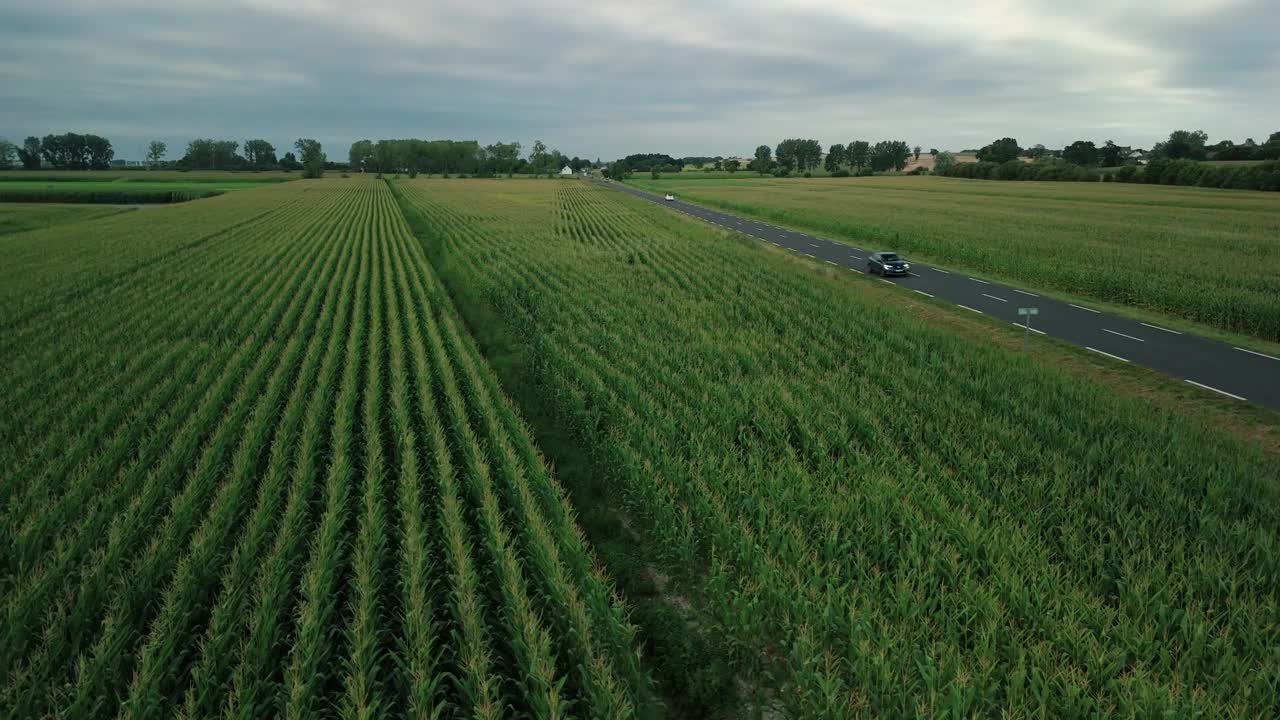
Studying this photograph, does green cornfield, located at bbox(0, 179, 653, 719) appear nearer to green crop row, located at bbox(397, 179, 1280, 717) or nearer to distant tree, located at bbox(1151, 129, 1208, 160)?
green crop row, located at bbox(397, 179, 1280, 717)

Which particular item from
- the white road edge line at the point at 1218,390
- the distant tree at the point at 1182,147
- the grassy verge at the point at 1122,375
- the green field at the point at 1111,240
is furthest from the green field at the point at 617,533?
the distant tree at the point at 1182,147

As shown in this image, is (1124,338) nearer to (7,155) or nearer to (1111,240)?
(1111,240)

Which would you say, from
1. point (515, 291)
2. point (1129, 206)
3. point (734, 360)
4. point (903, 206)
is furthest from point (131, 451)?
point (1129, 206)

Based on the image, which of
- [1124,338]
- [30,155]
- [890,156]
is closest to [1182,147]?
[890,156]

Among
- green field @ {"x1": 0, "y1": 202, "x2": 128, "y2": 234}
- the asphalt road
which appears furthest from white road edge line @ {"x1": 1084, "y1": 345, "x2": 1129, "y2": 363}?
green field @ {"x1": 0, "y1": 202, "x2": 128, "y2": 234}

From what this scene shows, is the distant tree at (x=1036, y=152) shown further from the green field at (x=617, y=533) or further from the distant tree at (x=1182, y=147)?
the green field at (x=617, y=533)

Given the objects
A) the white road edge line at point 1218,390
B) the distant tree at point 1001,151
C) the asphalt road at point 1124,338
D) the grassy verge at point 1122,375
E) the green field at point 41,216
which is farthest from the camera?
the distant tree at point 1001,151

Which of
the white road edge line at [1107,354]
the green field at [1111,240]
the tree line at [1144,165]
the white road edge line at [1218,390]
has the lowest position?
the white road edge line at [1218,390]
